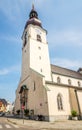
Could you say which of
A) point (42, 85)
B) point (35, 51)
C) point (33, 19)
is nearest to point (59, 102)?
point (42, 85)

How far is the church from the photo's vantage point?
21.7m

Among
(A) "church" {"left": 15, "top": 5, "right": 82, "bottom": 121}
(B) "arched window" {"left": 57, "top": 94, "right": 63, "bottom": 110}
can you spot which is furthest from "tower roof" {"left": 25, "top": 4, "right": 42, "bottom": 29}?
(B) "arched window" {"left": 57, "top": 94, "right": 63, "bottom": 110}

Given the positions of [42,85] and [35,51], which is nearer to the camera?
[42,85]

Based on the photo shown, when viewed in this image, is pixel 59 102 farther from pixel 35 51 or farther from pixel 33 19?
pixel 33 19

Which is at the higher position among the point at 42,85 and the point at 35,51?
the point at 35,51

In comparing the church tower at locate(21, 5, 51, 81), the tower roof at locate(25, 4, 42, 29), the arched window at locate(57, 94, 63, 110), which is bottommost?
the arched window at locate(57, 94, 63, 110)

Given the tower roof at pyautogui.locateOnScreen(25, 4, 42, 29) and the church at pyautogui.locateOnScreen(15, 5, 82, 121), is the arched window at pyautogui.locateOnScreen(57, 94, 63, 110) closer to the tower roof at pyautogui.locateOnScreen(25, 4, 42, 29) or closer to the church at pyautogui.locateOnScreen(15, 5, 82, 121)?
the church at pyautogui.locateOnScreen(15, 5, 82, 121)

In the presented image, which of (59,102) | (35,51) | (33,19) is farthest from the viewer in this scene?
(33,19)

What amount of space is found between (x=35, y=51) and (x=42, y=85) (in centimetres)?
1144

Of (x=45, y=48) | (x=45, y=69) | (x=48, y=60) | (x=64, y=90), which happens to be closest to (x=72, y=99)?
(x=64, y=90)

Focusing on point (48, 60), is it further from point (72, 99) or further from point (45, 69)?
point (72, 99)

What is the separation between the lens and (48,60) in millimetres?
32688

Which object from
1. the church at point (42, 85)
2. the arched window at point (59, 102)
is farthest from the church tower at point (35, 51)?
the arched window at point (59, 102)

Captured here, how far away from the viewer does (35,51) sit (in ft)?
104
